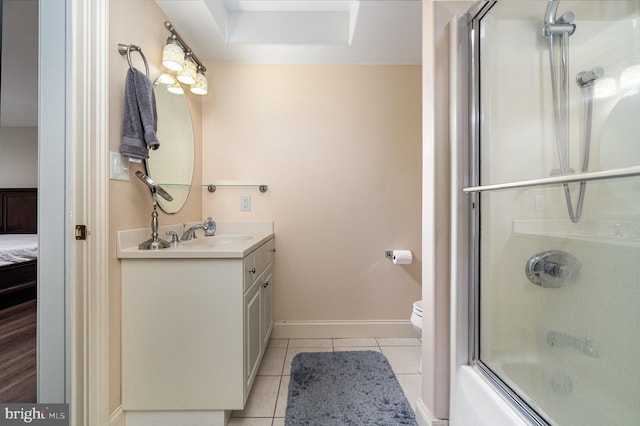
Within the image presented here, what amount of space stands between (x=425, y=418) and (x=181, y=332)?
1159 mm

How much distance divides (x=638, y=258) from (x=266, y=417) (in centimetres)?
157

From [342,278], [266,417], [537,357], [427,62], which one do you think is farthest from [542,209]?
[266,417]

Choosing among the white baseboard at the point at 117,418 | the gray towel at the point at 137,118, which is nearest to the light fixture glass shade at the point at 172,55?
the gray towel at the point at 137,118

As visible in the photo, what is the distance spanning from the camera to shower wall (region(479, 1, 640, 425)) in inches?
30.2

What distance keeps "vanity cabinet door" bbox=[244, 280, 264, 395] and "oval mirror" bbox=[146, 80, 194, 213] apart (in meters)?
0.78

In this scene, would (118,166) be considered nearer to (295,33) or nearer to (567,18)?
(295,33)

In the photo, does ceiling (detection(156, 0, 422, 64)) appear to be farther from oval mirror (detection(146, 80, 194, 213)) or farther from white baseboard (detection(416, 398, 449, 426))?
white baseboard (detection(416, 398, 449, 426))

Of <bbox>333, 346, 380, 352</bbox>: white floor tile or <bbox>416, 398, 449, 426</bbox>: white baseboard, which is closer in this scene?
A: <bbox>416, 398, 449, 426</bbox>: white baseboard

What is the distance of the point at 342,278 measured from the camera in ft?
6.67

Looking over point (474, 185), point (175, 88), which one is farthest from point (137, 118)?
point (474, 185)

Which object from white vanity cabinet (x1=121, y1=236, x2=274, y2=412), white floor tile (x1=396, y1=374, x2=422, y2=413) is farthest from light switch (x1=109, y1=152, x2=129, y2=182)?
white floor tile (x1=396, y1=374, x2=422, y2=413)

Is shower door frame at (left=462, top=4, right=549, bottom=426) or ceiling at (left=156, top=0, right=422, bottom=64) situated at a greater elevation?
ceiling at (left=156, top=0, right=422, bottom=64)

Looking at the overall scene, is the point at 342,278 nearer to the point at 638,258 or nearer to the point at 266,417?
the point at 266,417

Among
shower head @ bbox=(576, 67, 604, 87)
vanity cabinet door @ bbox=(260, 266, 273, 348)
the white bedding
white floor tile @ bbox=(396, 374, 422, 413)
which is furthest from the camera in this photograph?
the white bedding
